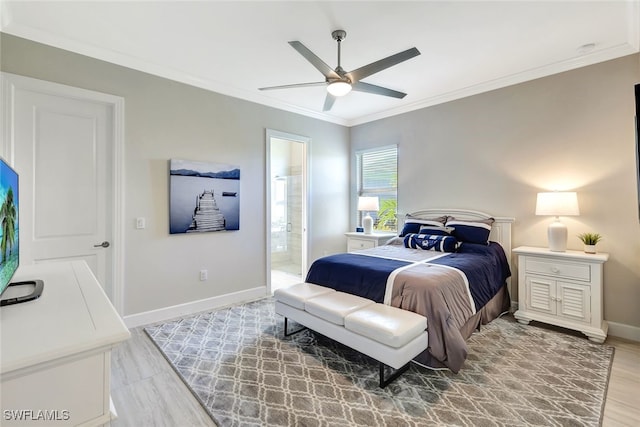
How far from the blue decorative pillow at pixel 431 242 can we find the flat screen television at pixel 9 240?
3.26 meters

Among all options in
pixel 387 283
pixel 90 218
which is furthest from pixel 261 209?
pixel 387 283

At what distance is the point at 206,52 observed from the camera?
9.34ft

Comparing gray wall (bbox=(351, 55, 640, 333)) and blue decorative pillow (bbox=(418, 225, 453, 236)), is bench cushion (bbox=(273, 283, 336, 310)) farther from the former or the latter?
gray wall (bbox=(351, 55, 640, 333))

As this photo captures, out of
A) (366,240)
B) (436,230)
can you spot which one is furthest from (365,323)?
(366,240)

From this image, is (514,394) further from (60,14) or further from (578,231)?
(60,14)

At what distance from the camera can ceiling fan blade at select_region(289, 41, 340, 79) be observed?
6.89ft

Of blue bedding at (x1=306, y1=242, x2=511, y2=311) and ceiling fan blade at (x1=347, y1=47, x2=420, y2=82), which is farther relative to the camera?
blue bedding at (x1=306, y1=242, x2=511, y2=311)

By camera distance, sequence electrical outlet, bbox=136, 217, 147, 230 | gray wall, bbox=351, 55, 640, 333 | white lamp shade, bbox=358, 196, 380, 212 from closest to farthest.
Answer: gray wall, bbox=351, 55, 640, 333 → electrical outlet, bbox=136, 217, 147, 230 → white lamp shade, bbox=358, 196, 380, 212

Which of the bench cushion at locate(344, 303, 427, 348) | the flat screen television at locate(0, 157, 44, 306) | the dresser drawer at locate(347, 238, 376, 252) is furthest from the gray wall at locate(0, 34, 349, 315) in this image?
the bench cushion at locate(344, 303, 427, 348)

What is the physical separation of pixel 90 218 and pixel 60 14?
169cm

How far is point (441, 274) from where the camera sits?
2.40 meters

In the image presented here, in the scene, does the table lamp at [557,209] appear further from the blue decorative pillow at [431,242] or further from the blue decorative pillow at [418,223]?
the blue decorative pillow at [418,223]

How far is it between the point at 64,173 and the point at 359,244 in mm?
3646

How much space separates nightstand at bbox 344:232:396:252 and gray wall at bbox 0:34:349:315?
146 cm
